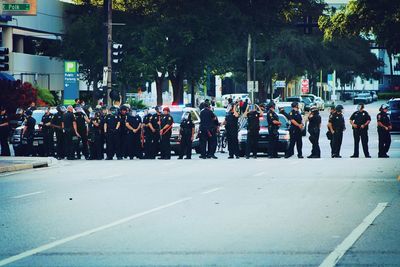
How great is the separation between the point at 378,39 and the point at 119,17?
16.5m

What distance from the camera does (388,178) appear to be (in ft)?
80.5

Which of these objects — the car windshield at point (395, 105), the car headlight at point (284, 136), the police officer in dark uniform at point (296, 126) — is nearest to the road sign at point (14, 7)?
the police officer in dark uniform at point (296, 126)

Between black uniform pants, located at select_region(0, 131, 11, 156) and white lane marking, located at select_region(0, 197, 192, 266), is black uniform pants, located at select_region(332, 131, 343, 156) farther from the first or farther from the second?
white lane marking, located at select_region(0, 197, 192, 266)

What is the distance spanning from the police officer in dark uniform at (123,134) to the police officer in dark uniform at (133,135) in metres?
0.12

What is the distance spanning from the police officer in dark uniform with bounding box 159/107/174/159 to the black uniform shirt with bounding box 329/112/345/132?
4.93 meters

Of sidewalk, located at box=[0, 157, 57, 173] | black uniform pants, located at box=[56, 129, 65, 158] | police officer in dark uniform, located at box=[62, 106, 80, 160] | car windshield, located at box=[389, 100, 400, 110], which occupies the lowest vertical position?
sidewalk, located at box=[0, 157, 57, 173]

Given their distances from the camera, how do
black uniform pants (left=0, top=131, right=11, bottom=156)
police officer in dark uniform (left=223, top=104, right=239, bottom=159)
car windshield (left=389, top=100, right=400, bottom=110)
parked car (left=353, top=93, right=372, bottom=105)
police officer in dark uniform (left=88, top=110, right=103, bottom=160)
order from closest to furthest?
police officer in dark uniform (left=223, top=104, right=239, bottom=159), police officer in dark uniform (left=88, top=110, right=103, bottom=160), black uniform pants (left=0, top=131, right=11, bottom=156), car windshield (left=389, top=100, right=400, bottom=110), parked car (left=353, top=93, right=372, bottom=105)

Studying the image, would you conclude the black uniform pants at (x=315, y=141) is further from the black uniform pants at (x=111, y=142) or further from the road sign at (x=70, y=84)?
the road sign at (x=70, y=84)

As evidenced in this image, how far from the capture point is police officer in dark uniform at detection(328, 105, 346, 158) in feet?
116

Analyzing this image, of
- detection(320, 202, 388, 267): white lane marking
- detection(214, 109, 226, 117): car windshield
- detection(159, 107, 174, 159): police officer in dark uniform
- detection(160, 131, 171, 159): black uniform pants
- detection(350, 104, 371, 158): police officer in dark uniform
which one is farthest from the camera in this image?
detection(214, 109, 226, 117): car windshield

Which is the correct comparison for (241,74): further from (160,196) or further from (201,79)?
(160,196)

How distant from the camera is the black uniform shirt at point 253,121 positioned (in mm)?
35438

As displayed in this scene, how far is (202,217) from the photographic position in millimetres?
16219

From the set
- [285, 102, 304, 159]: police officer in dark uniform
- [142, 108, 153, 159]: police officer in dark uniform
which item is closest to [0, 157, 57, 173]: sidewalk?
[142, 108, 153, 159]: police officer in dark uniform
